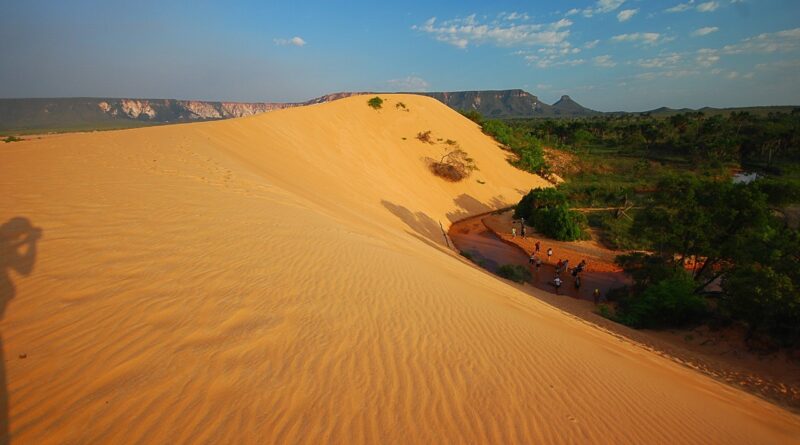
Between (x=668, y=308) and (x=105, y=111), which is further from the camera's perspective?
(x=105, y=111)

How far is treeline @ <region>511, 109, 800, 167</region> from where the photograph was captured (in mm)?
37688

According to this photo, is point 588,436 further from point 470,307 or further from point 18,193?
point 18,193

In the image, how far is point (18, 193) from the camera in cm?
710

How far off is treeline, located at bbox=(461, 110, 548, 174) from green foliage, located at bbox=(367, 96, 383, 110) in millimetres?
11604

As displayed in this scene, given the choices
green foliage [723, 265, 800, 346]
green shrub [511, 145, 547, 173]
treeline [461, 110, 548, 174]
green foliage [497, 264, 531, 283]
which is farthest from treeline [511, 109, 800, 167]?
green foliage [723, 265, 800, 346]

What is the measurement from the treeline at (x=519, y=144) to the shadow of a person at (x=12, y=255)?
31950mm

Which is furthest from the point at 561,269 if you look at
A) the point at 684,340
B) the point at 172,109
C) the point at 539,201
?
the point at 172,109

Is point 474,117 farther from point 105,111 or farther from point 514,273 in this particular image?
point 105,111

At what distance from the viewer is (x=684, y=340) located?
9.22m

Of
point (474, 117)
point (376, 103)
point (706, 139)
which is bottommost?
point (376, 103)

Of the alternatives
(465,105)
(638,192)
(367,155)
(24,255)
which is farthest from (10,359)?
(465,105)

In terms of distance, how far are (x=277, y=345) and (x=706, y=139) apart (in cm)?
5270

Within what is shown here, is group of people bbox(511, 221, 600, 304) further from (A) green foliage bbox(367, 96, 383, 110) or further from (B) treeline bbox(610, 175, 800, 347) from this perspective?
(A) green foliage bbox(367, 96, 383, 110)

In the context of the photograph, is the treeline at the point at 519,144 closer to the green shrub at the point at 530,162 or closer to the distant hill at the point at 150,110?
the green shrub at the point at 530,162
